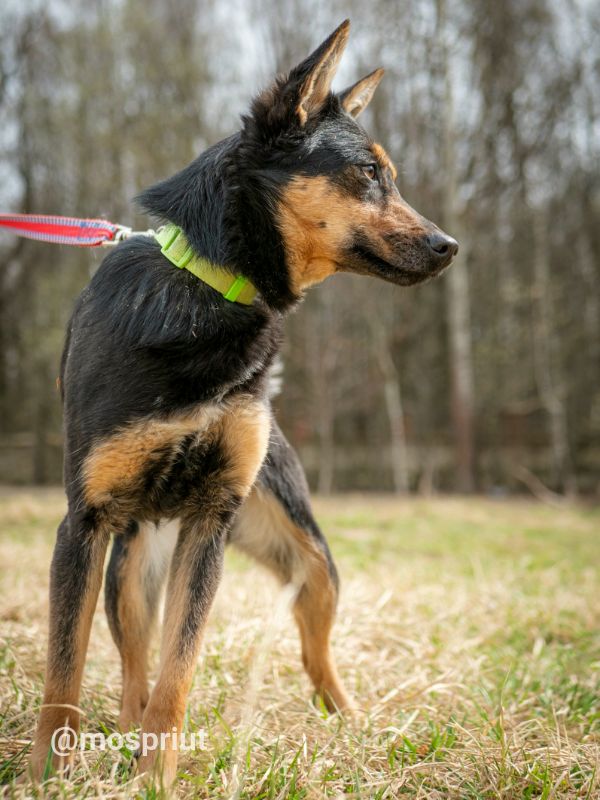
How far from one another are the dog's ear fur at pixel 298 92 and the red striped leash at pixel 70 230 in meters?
0.67

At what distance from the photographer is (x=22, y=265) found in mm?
18641

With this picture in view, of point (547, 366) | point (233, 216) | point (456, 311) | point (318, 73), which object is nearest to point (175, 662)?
point (233, 216)

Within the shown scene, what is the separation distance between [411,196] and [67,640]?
1380 centimetres

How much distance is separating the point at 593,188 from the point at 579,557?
12.1 m

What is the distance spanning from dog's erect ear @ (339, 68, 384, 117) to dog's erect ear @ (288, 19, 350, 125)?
243 millimetres

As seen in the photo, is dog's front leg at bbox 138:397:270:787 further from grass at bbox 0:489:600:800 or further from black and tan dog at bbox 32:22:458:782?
grass at bbox 0:489:600:800

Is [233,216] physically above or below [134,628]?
above

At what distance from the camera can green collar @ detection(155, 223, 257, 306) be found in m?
2.38

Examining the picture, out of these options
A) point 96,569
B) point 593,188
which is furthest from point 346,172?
point 593,188

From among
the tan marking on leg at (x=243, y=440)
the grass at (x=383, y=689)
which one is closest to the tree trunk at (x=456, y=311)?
the grass at (x=383, y=689)

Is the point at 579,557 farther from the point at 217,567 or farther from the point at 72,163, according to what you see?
the point at 72,163

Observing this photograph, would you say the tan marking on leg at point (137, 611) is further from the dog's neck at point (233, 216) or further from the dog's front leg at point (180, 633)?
the dog's neck at point (233, 216)

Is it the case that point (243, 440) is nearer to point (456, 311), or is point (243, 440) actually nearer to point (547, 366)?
point (456, 311)

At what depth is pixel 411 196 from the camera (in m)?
14.5
